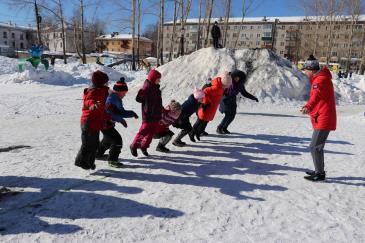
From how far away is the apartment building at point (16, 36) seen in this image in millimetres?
87688

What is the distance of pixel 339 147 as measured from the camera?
6.48 metres

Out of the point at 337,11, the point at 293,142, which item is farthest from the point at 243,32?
the point at 293,142

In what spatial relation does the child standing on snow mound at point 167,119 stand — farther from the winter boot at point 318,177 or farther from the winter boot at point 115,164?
the winter boot at point 318,177

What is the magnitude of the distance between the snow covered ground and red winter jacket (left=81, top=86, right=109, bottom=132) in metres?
0.70

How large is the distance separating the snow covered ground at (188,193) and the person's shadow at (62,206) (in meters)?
0.01

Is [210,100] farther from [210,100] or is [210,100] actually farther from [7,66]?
[7,66]

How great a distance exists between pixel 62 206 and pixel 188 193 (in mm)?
1418

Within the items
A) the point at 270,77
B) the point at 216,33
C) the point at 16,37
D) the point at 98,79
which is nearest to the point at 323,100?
the point at 98,79

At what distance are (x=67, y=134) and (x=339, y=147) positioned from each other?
18.2 ft

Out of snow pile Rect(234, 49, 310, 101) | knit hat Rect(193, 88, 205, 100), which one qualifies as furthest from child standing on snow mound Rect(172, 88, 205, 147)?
snow pile Rect(234, 49, 310, 101)

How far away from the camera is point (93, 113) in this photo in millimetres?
4211

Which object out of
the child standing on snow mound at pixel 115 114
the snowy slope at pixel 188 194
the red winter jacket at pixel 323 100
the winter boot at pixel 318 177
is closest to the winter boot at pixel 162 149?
the snowy slope at pixel 188 194

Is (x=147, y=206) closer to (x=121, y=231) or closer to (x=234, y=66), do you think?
(x=121, y=231)

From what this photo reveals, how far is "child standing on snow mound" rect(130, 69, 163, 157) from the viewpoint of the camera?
16.4 feet
